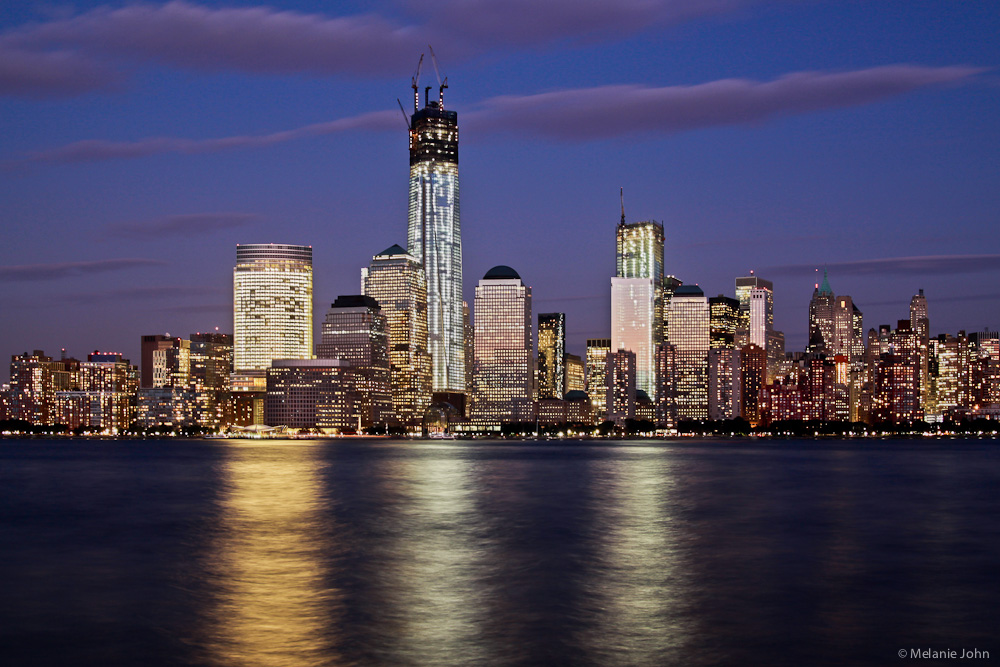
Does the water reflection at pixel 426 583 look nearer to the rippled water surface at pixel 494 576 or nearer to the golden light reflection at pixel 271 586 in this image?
the rippled water surface at pixel 494 576

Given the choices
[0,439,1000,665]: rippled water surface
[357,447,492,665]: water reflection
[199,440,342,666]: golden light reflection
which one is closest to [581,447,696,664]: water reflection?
[0,439,1000,665]: rippled water surface

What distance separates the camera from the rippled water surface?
101 ft

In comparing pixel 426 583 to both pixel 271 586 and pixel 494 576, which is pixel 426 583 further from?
pixel 271 586

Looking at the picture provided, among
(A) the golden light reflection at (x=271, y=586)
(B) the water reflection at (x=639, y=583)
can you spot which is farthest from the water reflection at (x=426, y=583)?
(B) the water reflection at (x=639, y=583)

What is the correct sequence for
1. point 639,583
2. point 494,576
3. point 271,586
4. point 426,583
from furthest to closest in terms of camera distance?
point 494,576 < point 426,583 < point 639,583 < point 271,586

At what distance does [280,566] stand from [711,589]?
1782 cm

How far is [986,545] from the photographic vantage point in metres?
54.0

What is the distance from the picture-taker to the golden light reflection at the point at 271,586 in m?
30.1

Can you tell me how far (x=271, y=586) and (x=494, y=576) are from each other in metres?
8.64

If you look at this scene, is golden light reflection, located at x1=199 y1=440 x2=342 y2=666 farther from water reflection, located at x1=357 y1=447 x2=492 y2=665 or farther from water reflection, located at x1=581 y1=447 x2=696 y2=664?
water reflection, located at x1=581 y1=447 x2=696 y2=664

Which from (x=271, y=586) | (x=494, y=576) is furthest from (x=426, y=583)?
(x=271, y=586)

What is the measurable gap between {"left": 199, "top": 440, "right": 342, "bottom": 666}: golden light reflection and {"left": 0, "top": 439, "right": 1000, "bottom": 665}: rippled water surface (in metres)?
0.14

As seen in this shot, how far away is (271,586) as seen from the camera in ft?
134

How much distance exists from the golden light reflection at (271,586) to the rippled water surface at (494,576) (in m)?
0.14
